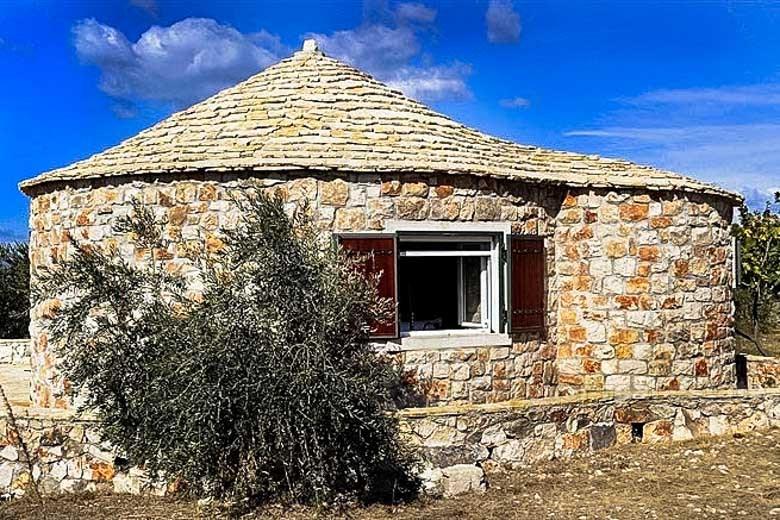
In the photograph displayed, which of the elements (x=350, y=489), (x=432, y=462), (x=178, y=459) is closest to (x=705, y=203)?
(x=432, y=462)

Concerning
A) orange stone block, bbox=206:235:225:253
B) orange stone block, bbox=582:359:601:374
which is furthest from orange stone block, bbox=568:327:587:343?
orange stone block, bbox=206:235:225:253

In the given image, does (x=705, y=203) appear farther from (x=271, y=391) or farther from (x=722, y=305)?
(x=271, y=391)

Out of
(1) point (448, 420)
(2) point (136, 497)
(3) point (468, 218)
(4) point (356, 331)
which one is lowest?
(2) point (136, 497)

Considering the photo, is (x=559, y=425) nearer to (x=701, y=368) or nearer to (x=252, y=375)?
(x=701, y=368)

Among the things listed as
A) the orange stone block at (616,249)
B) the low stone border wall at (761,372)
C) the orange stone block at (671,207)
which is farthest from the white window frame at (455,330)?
the low stone border wall at (761,372)

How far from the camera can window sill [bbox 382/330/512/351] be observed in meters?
11.9

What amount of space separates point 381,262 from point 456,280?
6.56 ft

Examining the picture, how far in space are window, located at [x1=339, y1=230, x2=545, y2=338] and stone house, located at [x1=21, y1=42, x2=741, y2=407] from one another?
0.03 meters

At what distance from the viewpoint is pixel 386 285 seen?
1169 centimetres

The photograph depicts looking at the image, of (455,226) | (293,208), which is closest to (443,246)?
(455,226)

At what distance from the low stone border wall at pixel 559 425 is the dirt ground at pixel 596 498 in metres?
0.25

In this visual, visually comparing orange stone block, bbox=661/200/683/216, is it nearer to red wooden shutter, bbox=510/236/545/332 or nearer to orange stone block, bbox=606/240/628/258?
orange stone block, bbox=606/240/628/258

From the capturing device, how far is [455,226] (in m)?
12.2

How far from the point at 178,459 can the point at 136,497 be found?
135cm
